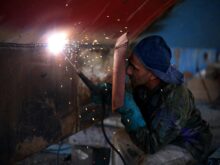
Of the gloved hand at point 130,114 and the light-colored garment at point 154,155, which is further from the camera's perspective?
the light-colored garment at point 154,155

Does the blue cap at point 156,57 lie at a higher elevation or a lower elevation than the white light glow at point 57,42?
lower

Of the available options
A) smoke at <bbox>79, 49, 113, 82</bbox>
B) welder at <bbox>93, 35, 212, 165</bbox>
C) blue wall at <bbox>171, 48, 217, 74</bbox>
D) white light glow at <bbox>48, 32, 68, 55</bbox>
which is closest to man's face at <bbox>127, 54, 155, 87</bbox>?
welder at <bbox>93, 35, 212, 165</bbox>

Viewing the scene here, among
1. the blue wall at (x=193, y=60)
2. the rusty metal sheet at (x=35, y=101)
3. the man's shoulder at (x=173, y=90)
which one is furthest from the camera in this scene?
the blue wall at (x=193, y=60)

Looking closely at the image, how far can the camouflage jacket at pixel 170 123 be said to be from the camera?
3127 mm

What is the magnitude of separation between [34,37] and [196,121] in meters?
1.91

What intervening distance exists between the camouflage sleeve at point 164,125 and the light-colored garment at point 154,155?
4.5 inches

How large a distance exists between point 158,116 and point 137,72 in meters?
0.46

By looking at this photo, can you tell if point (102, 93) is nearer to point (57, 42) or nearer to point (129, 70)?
point (129, 70)

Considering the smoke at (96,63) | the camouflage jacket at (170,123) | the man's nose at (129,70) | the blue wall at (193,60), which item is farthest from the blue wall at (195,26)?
the man's nose at (129,70)

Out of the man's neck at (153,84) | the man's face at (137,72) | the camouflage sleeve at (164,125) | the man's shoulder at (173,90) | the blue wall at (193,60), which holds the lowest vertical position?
the camouflage sleeve at (164,125)

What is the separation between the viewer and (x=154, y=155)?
329cm

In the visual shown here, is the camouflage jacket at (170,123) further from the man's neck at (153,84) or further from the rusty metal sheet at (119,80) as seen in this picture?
the rusty metal sheet at (119,80)

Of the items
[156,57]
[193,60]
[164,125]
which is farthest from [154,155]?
[193,60]

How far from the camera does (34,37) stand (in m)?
2.60
